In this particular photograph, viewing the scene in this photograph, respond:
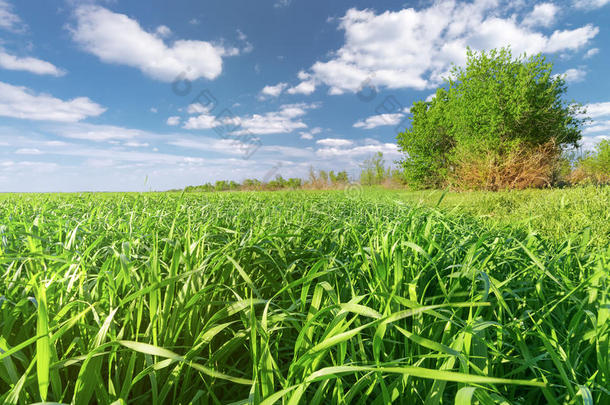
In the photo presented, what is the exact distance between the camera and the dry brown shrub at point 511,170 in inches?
538

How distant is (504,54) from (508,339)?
1993 cm

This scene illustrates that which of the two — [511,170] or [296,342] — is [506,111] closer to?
[511,170]

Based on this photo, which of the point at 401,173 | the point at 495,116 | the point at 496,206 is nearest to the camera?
the point at 496,206

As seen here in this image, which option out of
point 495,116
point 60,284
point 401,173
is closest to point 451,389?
point 60,284

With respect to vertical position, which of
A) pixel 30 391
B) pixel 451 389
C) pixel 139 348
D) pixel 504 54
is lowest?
pixel 451 389

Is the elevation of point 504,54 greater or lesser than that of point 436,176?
greater

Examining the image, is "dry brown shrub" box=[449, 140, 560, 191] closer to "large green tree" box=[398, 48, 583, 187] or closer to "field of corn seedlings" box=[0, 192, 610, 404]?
"large green tree" box=[398, 48, 583, 187]

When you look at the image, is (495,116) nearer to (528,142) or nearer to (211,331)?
(528,142)

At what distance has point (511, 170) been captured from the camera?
13.9 metres

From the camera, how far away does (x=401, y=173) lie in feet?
89.6

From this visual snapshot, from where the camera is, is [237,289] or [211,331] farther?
[237,289]

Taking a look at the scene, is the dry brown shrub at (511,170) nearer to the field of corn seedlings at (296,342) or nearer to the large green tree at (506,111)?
the large green tree at (506,111)

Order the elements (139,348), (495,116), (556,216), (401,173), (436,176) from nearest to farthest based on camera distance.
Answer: (139,348) < (556,216) < (495,116) < (436,176) < (401,173)

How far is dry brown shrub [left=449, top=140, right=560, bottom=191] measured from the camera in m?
13.7
